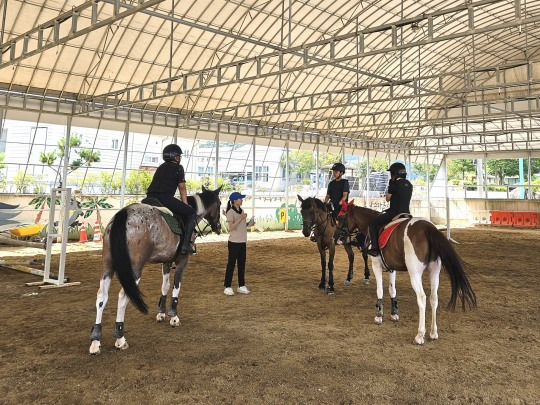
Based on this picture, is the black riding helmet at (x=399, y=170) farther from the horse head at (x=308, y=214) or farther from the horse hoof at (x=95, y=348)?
the horse hoof at (x=95, y=348)

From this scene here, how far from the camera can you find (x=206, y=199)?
18.4ft

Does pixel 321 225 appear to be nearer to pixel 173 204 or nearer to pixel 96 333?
pixel 173 204

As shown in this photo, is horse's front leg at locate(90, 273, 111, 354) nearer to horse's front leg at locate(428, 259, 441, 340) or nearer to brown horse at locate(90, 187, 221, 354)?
brown horse at locate(90, 187, 221, 354)

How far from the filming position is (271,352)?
3914 millimetres

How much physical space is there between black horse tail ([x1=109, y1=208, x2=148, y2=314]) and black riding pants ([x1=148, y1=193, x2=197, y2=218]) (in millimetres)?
906

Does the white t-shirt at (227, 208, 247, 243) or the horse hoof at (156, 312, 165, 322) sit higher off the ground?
the white t-shirt at (227, 208, 247, 243)

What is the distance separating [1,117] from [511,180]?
39.0 meters

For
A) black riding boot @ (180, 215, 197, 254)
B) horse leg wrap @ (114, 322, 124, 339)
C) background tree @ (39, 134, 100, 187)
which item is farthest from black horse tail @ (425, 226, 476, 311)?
background tree @ (39, 134, 100, 187)

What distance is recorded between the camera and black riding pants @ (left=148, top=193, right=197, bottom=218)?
15.5ft

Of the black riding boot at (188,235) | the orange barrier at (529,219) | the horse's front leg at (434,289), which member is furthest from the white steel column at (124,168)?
the orange barrier at (529,219)

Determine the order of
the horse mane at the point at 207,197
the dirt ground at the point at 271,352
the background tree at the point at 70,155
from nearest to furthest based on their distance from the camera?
the dirt ground at the point at 271,352 < the horse mane at the point at 207,197 < the background tree at the point at 70,155

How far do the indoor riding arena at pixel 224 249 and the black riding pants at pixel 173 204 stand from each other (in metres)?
0.06

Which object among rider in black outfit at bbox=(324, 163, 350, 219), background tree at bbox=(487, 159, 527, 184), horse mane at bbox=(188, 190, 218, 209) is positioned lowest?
horse mane at bbox=(188, 190, 218, 209)

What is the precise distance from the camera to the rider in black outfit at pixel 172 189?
474cm
